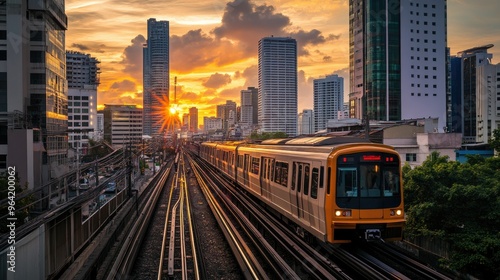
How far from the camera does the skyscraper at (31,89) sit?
103 ft

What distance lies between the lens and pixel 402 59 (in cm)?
7775

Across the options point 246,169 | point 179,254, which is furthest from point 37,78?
point 179,254

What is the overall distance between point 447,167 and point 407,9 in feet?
232

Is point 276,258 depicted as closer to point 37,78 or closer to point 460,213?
point 460,213

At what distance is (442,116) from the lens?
79.4m

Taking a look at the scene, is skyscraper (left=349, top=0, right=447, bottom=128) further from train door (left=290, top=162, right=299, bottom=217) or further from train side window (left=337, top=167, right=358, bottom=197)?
train side window (left=337, top=167, right=358, bottom=197)

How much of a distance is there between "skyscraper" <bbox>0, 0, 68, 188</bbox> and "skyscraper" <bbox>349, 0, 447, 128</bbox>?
172ft

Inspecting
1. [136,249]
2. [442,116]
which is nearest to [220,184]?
[136,249]

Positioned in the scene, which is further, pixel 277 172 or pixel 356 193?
pixel 277 172

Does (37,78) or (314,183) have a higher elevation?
(37,78)

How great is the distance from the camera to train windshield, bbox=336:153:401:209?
36.3ft

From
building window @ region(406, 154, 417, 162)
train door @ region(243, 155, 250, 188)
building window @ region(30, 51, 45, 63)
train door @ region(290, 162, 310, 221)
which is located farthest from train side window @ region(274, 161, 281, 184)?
building window @ region(30, 51, 45, 63)

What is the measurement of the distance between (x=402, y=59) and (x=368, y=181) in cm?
7202

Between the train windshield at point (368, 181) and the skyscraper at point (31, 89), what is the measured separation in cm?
2307
